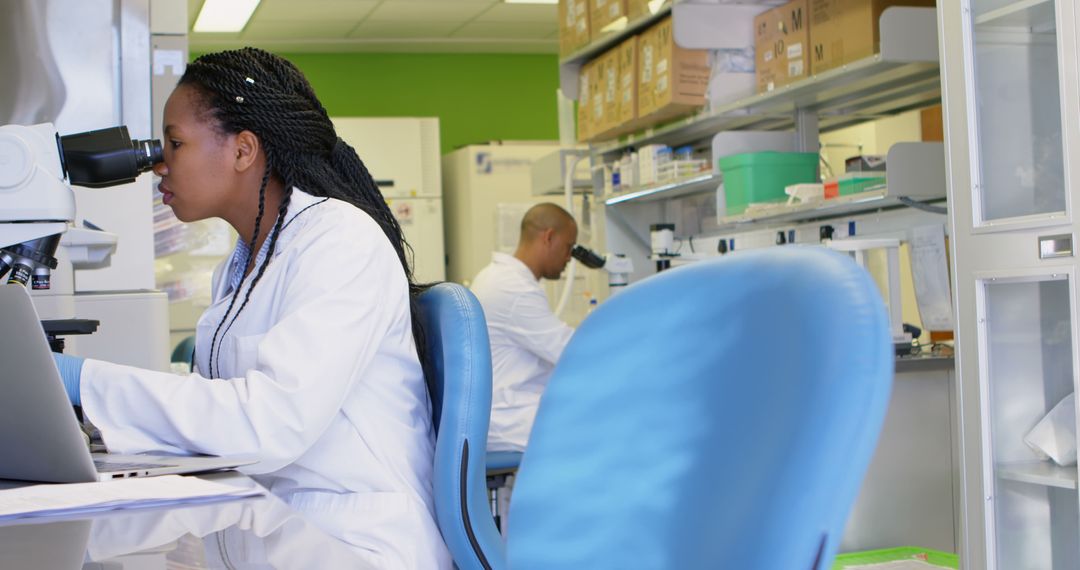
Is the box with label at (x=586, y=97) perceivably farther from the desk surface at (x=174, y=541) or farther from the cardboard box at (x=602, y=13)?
the desk surface at (x=174, y=541)

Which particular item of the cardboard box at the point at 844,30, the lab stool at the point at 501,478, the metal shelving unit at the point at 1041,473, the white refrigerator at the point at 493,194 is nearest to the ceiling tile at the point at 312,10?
the white refrigerator at the point at 493,194

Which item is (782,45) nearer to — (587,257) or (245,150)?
(587,257)

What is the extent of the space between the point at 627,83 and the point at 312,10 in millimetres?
3228

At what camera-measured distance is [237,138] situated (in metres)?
1.52

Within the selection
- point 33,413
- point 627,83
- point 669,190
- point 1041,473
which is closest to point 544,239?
point 669,190

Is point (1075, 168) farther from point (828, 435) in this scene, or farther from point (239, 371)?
point (828, 435)

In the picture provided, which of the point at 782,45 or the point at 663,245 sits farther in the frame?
the point at 663,245

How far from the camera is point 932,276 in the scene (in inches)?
123

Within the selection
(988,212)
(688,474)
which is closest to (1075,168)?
(988,212)

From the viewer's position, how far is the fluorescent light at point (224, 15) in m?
6.66

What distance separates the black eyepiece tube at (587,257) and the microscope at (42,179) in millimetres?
2950

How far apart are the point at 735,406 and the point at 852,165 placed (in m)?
2.72

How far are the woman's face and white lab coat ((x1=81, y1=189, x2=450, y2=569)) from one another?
0.39 feet

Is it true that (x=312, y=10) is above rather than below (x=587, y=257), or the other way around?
above
